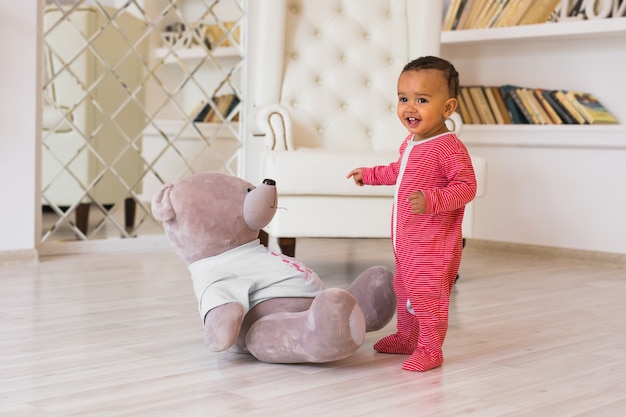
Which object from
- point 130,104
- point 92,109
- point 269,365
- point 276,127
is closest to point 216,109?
point 130,104

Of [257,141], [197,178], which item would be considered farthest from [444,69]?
[257,141]

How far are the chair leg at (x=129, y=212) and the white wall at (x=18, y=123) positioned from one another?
57cm

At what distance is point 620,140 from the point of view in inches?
130

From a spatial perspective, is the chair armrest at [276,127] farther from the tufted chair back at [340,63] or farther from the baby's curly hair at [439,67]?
the baby's curly hair at [439,67]

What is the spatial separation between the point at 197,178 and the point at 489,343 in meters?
0.71

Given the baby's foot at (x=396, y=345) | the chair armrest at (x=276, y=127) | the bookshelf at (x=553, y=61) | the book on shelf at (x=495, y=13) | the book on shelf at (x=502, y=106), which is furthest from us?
the book on shelf at (x=502, y=106)

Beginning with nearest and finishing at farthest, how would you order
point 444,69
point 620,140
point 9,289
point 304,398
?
point 304,398, point 444,69, point 9,289, point 620,140

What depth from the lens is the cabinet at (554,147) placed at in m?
3.38

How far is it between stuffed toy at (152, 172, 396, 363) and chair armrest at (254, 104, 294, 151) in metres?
1.03

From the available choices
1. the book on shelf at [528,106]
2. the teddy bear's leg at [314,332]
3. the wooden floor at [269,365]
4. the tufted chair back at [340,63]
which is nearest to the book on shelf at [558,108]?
the book on shelf at [528,106]

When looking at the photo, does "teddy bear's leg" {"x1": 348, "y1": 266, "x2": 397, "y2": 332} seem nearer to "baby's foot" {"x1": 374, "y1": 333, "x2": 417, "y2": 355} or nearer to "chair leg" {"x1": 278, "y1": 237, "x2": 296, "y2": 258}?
"baby's foot" {"x1": 374, "y1": 333, "x2": 417, "y2": 355}

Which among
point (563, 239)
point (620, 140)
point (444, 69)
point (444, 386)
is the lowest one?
point (563, 239)

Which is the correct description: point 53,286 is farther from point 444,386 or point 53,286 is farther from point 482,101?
point 482,101

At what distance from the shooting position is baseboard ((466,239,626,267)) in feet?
11.1
